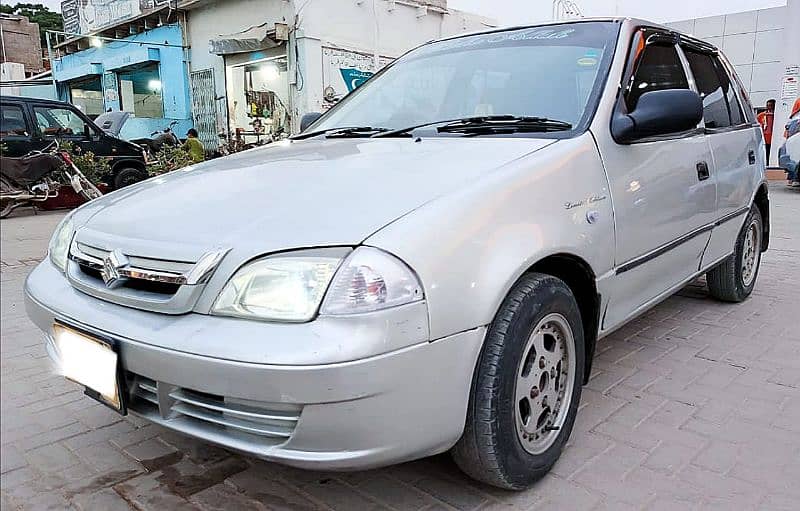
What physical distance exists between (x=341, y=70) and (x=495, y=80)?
33.7 feet

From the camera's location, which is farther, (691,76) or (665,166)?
(691,76)

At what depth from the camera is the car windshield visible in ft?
8.54

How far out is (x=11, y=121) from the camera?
7.30ft

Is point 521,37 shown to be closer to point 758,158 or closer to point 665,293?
point 665,293

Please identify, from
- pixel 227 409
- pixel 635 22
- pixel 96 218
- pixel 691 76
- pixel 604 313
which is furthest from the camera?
pixel 691 76

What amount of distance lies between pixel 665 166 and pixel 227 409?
7.04 feet

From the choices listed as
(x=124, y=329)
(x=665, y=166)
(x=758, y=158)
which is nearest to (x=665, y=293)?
(x=665, y=166)

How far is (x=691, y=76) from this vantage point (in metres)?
3.38

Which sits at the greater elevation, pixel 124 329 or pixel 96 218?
pixel 96 218

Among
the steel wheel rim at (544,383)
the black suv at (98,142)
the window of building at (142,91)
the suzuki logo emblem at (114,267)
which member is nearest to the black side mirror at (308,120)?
the suzuki logo emblem at (114,267)

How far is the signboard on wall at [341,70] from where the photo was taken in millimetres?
12281

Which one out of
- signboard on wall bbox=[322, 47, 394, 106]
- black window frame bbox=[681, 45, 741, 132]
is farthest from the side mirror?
signboard on wall bbox=[322, 47, 394, 106]

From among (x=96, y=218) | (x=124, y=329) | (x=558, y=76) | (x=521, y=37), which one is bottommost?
(x=124, y=329)

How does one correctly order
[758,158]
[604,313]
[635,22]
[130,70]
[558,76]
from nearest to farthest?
[604,313] → [558,76] → [635,22] → [758,158] → [130,70]
